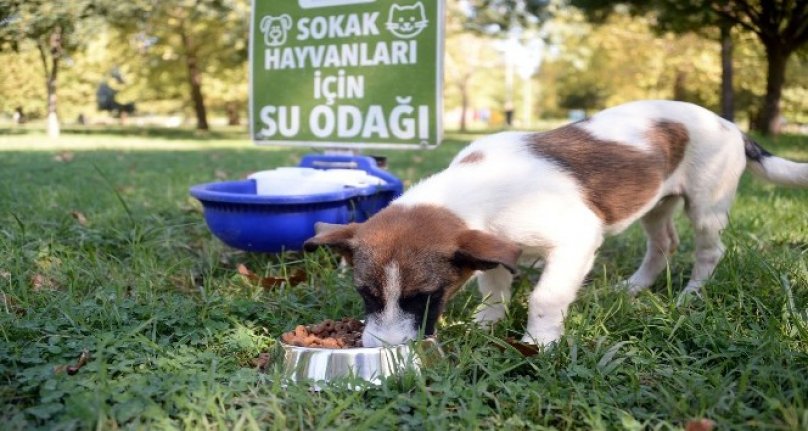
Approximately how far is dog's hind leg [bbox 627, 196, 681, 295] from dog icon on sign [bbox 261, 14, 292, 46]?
9.66 ft

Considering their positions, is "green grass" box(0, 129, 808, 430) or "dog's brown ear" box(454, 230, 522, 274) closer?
"green grass" box(0, 129, 808, 430)

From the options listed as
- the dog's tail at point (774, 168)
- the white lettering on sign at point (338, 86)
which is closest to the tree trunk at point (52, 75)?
the white lettering on sign at point (338, 86)

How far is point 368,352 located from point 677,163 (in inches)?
86.9

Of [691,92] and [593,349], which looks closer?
[593,349]

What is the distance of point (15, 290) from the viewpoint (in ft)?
11.5

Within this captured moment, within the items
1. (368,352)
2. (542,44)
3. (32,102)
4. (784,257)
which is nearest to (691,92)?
(542,44)

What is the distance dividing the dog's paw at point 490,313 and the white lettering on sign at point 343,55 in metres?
2.09

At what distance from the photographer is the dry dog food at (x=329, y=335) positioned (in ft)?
9.22

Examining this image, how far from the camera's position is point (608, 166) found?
358cm

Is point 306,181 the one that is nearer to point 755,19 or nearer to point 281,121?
point 281,121

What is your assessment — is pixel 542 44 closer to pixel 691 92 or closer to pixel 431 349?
pixel 691 92

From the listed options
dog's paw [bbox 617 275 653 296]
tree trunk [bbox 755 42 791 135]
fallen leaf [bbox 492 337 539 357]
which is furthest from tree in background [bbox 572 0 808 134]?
fallen leaf [bbox 492 337 539 357]

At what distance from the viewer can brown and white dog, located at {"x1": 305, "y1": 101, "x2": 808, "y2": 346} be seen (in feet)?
9.10

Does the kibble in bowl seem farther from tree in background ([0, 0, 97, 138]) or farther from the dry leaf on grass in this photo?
tree in background ([0, 0, 97, 138])
